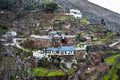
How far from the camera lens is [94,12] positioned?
6781 cm

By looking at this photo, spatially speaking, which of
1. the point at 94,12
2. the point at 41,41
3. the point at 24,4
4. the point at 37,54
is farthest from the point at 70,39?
the point at 94,12

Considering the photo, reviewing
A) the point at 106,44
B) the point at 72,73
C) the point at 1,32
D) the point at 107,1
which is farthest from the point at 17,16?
the point at 107,1

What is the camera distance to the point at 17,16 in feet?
174

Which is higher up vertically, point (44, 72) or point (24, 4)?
point (24, 4)

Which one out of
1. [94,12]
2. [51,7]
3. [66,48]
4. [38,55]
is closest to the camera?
[38,55]

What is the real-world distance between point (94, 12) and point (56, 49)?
28.7 m

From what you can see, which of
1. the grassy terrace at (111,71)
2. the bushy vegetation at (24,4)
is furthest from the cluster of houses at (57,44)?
the bushy vegetation at (24,4)

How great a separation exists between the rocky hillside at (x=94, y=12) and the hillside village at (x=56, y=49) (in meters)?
9.90

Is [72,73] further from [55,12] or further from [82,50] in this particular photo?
[55,12]

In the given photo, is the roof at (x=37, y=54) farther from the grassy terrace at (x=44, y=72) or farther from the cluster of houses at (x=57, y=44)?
the grassy terrace at (x=44, y=72)

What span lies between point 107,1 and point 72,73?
123 ft

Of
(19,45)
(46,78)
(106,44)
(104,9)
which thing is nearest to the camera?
(46,78)

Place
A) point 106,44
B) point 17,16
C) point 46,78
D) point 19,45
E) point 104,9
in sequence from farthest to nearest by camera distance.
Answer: point 104,9
point 17,16
point 106,44
point 19,45
point 46,78

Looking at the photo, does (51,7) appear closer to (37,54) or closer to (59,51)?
(59,51)
